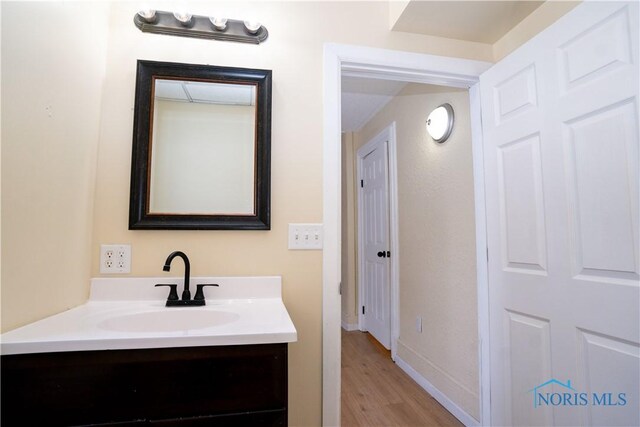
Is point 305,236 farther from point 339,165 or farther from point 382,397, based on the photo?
point 382,397

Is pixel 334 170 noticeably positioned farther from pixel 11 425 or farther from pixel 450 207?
pixel 11 425

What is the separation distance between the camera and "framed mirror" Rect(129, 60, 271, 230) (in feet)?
4.38

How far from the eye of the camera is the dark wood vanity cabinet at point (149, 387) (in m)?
0.81

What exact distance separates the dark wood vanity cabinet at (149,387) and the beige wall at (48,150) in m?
0.24

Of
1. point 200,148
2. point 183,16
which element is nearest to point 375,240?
point 200,148

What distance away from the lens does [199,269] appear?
1.34m

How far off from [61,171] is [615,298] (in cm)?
191

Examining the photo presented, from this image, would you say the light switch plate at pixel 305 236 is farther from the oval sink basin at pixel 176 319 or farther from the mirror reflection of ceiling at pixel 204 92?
the mirror reflection of ceiling at pixel 204 92

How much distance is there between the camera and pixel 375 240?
11.4 feet

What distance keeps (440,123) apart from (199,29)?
1.61 metres

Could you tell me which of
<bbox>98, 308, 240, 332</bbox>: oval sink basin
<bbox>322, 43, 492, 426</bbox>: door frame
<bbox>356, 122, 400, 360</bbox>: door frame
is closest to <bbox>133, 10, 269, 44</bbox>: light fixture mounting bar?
<bbox>322, 43, 492, 426</bbox>: door frame

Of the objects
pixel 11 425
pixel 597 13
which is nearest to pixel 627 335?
pixel 597 13

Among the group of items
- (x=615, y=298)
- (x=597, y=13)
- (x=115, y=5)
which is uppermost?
(x=115, y=5)

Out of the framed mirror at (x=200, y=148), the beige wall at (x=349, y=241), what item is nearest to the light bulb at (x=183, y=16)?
the framed mirror at (x=200, y=148)
